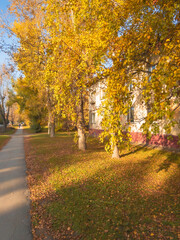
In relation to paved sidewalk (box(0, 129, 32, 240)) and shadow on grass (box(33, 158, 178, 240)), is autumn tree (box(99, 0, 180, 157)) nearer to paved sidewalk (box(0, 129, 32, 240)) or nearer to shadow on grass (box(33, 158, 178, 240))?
shadow on grass (box(33, 158, 178, 240))

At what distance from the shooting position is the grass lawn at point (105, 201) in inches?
132

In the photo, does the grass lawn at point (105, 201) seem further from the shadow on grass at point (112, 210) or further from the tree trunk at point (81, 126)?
the tree trunk at point (81, 126)

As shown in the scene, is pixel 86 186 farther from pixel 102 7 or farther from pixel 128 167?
pixel 102 7

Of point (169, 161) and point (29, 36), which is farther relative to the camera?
point (29, 36)

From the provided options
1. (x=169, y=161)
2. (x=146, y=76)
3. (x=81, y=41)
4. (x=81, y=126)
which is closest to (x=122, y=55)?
(x=146, y=76)

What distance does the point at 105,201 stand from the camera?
454 centimetres

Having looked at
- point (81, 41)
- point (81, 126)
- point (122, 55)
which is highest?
point (81, 41)

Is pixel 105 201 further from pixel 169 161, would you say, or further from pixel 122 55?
pixel 169 161

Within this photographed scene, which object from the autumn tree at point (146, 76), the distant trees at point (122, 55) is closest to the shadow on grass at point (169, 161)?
the distant trees at point (122, 55)

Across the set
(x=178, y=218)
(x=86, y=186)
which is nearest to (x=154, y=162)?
(x=86, y=186)

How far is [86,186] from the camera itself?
557 centimetres

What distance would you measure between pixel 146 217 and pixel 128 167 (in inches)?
157

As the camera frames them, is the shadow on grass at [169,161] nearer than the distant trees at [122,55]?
No

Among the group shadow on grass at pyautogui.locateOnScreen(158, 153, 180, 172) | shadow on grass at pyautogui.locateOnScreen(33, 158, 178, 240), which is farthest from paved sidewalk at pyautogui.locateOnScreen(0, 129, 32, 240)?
shadow on grass at pyautogui.locateOnScreen(158, 153, 180, 172)
